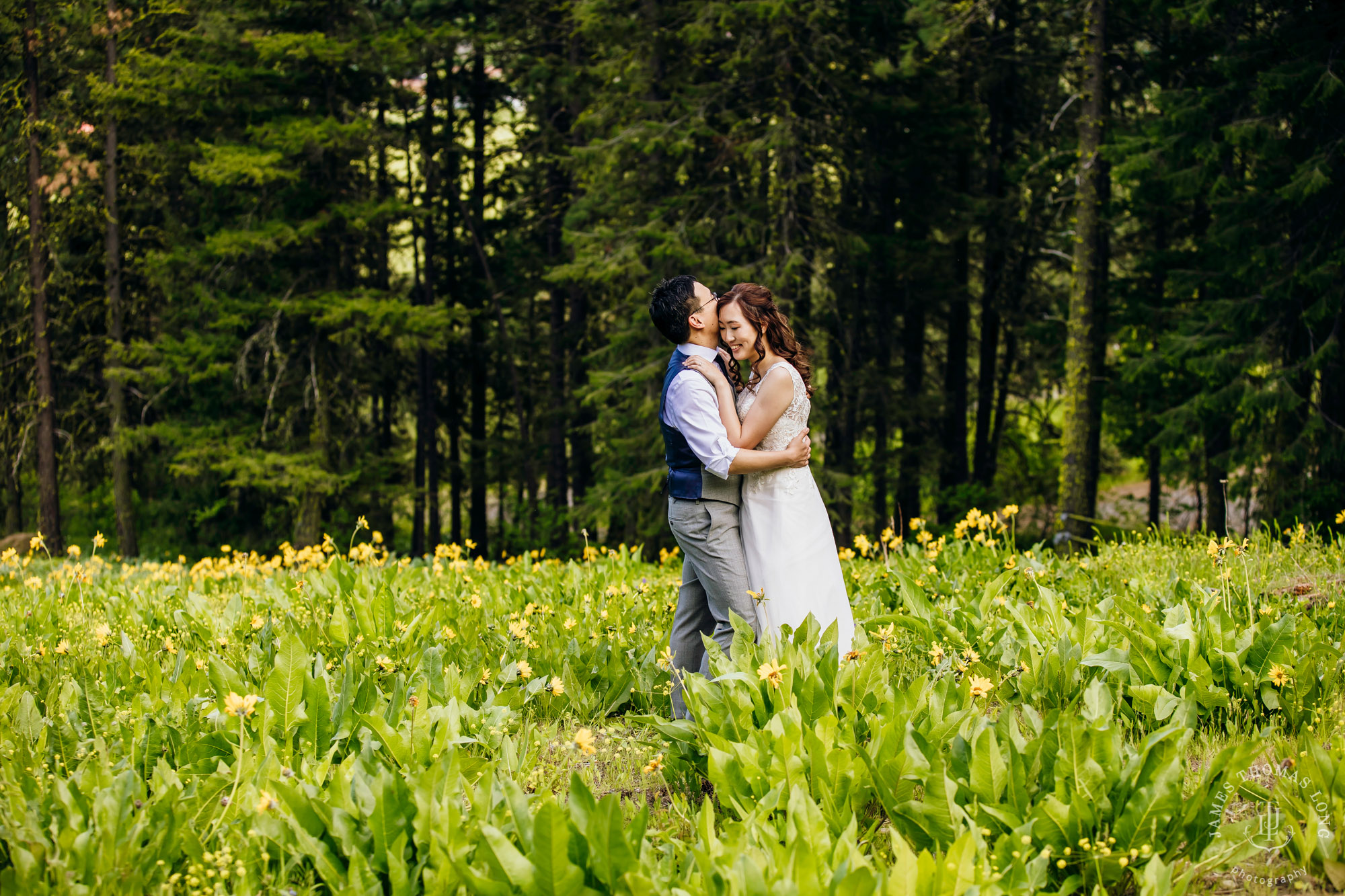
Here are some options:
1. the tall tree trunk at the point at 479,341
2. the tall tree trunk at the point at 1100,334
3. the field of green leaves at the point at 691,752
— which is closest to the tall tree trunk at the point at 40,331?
the tall tree trunk at the point at 479,341

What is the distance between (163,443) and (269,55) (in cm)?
815

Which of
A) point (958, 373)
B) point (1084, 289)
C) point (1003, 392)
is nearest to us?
point (1084, 289)

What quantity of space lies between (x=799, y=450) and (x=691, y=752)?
1.32 m

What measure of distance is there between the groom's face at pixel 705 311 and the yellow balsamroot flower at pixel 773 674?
147cm

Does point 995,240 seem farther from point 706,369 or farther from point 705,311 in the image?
point 706,369

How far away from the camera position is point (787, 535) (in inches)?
152

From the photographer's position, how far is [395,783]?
8.30ft

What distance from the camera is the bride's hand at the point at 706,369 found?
3.74 metres

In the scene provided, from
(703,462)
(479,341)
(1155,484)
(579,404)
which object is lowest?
(1155,484)

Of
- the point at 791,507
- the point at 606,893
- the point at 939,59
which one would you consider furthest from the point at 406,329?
the point at 606,893

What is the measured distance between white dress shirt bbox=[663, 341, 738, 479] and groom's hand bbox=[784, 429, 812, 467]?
266mm

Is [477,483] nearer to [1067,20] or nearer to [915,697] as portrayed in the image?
[1067,20]

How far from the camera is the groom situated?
3643 millimetres

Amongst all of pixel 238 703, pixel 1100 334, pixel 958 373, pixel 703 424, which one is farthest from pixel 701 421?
pixel 958 373
